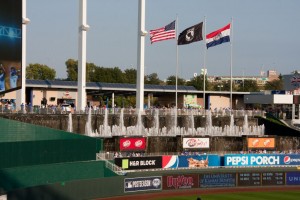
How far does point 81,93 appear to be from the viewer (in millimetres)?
42688

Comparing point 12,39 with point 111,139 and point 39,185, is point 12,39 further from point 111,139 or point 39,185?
point 111,139

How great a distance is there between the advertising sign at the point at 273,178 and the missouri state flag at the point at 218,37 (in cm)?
1231

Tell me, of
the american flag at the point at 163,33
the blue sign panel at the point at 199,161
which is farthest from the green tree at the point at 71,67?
the blue sign panel at the point at 199,161

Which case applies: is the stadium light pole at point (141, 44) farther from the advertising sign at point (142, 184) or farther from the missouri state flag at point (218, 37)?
the advertising sign at point (142, 184)

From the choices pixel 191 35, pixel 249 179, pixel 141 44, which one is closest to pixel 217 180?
pixel 249 179

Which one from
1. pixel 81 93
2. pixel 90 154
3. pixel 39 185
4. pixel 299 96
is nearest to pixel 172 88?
pixel 299 96

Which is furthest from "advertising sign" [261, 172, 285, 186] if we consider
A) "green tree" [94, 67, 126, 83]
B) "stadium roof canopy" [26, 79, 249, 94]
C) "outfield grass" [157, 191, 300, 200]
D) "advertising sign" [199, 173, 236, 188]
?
"green tree" [94, 67, 126, 83]

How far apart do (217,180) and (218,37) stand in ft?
44.4

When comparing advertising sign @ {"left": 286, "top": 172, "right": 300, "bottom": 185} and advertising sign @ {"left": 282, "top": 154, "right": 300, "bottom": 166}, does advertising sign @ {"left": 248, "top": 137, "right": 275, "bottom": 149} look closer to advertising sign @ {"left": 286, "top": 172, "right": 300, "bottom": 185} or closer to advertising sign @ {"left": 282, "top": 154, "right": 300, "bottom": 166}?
advertising sign @ {"left": 282, "top": 154, "right": 300, "bottom": 166}

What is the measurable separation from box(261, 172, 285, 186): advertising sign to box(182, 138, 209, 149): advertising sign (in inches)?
263

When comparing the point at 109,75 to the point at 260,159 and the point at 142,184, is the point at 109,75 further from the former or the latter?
the point at 142,184

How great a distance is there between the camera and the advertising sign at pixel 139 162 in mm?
37650

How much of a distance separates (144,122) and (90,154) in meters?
15.9

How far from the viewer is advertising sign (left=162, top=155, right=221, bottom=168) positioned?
39812 mm
